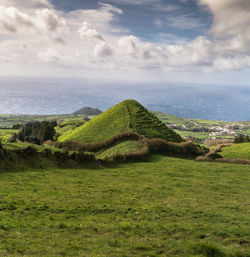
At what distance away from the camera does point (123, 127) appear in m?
74.9

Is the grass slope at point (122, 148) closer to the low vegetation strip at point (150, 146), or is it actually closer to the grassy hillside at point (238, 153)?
the low vegetation strip at point (150, 146)

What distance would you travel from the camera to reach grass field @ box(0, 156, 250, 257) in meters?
12.0

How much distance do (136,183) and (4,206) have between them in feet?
56.6

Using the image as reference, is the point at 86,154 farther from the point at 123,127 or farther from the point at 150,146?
the point at 123,127

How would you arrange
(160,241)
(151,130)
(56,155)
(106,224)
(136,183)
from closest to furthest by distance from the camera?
(160,241)
(106,224)
(136,183)
(56,155)
(151,130)

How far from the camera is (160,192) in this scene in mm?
25703

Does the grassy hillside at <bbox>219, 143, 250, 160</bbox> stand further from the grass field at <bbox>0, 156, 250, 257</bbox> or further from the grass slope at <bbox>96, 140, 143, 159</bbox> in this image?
the grass field at <bbox>0, 156, 250, 257</bbox>

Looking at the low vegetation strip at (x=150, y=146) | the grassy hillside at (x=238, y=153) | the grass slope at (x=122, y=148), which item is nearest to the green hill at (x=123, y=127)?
the low vegetation strip at (x=150, y=146)

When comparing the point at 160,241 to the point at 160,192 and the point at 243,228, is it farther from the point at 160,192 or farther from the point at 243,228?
the point at 160,192

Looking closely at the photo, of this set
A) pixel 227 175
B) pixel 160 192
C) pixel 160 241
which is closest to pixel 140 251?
pixel 160 241

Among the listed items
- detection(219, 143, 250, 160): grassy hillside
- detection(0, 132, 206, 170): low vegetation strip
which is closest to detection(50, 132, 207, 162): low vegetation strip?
detection(0, 132, 206, 170): low vegetation strip

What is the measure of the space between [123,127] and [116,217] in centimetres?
5827

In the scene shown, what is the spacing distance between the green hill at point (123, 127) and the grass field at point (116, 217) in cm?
4163

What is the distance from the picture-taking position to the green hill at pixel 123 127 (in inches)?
2844
